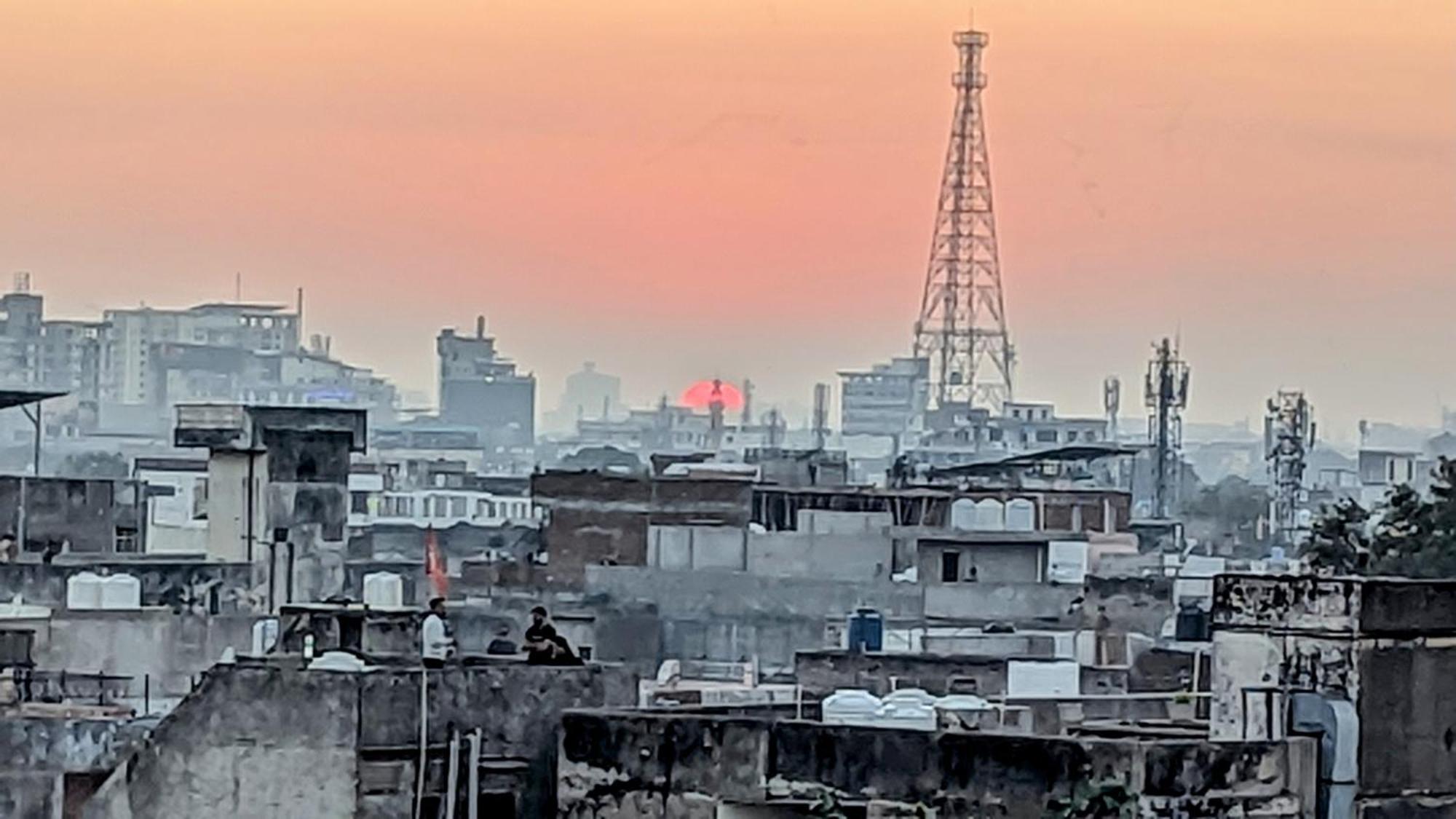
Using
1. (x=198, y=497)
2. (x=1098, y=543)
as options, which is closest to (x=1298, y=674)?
(x=1098, y=543)

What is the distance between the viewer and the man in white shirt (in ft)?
74.1

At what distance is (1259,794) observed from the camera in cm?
1952

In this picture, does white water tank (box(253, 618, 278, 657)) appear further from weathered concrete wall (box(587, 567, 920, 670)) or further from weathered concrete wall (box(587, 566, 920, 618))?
weathered concrete wall (box(587, 566, 920, 618))

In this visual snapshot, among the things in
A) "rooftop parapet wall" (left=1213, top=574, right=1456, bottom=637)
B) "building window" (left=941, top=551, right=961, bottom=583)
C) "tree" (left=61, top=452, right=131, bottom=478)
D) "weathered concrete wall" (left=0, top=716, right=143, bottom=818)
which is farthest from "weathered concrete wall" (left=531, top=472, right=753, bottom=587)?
"tree" (left=61, top=452, right=131, bottom=478)

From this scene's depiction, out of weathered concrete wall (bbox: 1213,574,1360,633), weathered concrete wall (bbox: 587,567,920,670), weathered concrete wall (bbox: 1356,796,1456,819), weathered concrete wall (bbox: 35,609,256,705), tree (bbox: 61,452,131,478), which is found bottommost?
tree (bbox: 61,452,131,478)

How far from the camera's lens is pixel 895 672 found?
3856 centimetres

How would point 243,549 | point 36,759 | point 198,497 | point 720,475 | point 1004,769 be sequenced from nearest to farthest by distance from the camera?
point 1004,769, point 36,759, point 243,549, point 720,475, point 198,497

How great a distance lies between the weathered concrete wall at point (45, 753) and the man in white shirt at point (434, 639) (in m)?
1.58

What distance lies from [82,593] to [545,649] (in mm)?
16048

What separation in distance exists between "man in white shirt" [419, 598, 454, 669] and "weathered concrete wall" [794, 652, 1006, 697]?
13456mm

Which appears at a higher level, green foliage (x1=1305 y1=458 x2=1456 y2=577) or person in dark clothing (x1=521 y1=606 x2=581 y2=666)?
person in dark clothing (x1=521 y1=606 x2=581 y2=666)

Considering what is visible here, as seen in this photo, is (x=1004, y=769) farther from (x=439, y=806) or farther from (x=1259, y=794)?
(x=439, y=806)

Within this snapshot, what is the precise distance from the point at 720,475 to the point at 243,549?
1776 cm

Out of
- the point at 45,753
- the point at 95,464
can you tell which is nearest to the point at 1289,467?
the point at 95,464
